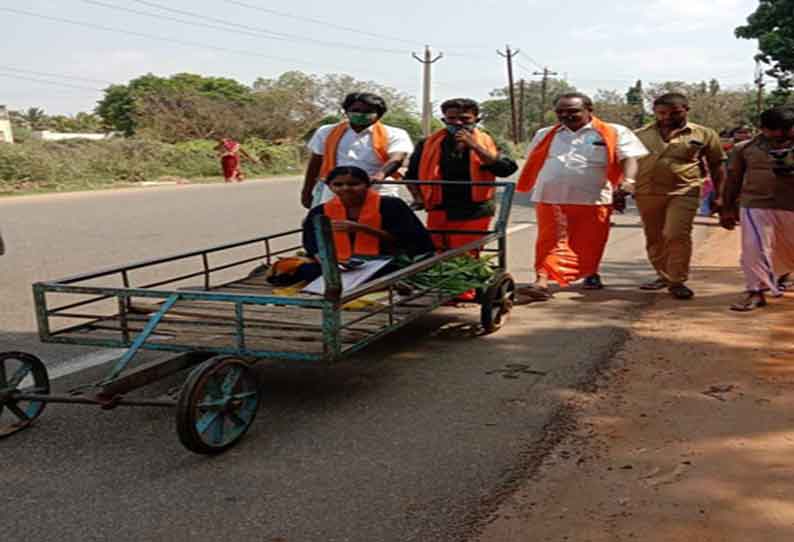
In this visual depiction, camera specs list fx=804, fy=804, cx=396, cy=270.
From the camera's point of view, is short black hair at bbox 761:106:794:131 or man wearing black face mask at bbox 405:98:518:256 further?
man wearing black face mask at bbox 405:98:518:256

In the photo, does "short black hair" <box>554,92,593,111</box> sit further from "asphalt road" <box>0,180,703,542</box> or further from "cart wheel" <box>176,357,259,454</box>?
"cart wheel" <box>176,357,259,454</box>

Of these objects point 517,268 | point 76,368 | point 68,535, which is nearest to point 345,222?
point 76,368

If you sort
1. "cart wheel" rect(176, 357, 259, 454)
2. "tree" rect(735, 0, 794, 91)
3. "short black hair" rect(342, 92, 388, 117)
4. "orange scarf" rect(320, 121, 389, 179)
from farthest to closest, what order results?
"tree" rect(735, 0, 794, 91) → "orange scarf" rect(320, 121, 389, 179) → "short black hair" rect(342, 92, 388, 117) → "cart wheel" rect(176, 357, 259, 454)

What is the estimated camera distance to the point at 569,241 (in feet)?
22.7

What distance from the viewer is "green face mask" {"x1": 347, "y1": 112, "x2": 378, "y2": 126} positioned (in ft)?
18.9

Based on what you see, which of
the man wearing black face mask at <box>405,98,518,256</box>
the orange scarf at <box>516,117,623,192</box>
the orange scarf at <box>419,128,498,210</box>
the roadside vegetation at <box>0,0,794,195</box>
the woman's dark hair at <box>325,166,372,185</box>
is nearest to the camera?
the woman's dark hair at <box>325,166,372,185</box>

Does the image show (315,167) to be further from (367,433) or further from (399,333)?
(367,433)

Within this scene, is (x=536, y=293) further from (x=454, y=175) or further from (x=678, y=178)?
(x=678, y=178)

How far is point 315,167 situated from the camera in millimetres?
6250

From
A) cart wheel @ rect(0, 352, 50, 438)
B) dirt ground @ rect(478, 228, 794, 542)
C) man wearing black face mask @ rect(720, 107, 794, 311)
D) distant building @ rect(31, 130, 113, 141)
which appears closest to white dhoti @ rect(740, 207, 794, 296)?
man wearing black face mask @ rect(720, 107, 794, 311)

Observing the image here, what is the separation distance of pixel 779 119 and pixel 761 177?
46 cm

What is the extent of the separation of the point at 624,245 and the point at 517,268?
2.26m

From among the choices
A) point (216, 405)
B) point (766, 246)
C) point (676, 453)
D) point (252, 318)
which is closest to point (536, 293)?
point (766, 246)

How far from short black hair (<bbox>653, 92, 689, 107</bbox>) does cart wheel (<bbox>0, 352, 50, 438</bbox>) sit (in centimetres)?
506
